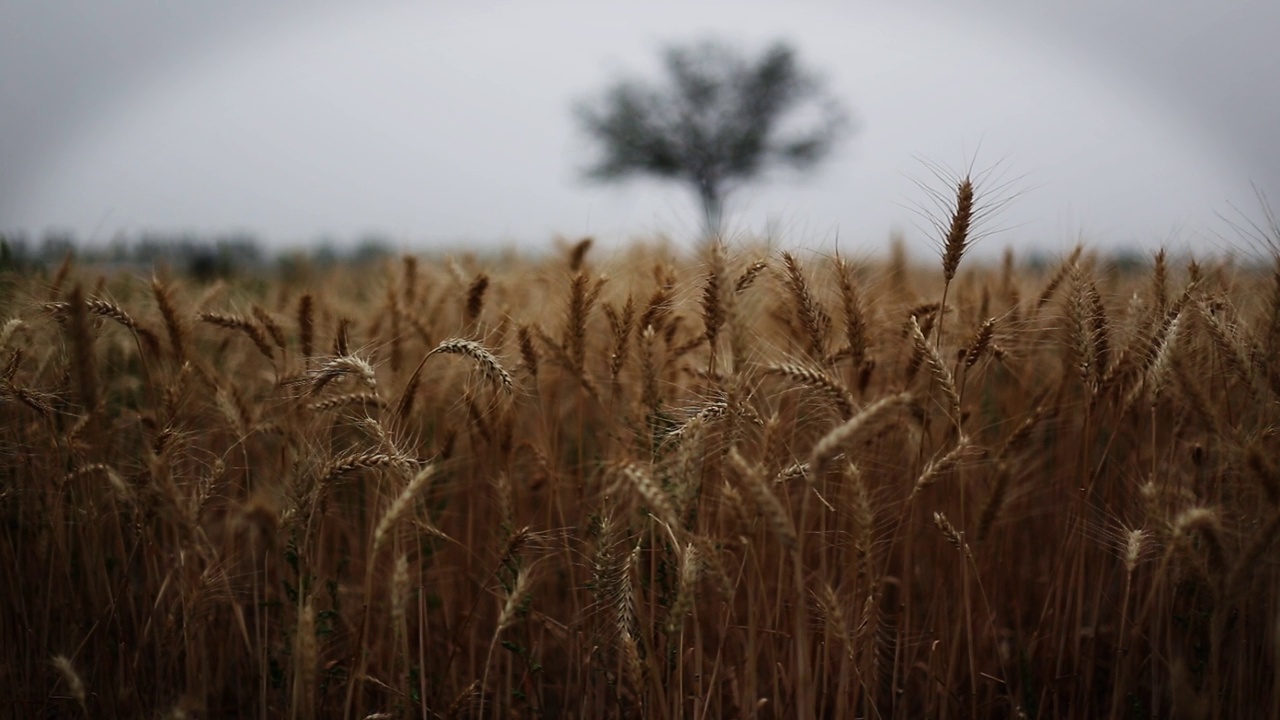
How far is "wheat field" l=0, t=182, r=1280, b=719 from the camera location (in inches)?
68.3

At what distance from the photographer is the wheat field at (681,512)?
5.69 ft

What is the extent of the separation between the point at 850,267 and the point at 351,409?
64.7 inches

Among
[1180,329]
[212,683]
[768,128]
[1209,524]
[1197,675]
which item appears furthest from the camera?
[768,128]

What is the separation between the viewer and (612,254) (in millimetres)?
3000

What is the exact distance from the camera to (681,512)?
1.57 metres

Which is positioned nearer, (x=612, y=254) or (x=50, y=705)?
(x=50, y=705)

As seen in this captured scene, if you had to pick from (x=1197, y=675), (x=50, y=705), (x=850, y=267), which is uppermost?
(x=850, y=267)

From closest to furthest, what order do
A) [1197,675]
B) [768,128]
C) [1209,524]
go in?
[1209,524] → [1197,675] → [768,128]

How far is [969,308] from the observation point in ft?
9.43

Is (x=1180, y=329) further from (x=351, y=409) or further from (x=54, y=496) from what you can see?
(x=54, y=496)

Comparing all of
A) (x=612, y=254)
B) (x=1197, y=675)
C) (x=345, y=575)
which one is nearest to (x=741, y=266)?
(x=612, y=254)

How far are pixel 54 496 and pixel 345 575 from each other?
39.2 inches

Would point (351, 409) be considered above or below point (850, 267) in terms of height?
below

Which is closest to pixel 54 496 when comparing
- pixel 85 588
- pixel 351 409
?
pixel 85 588
